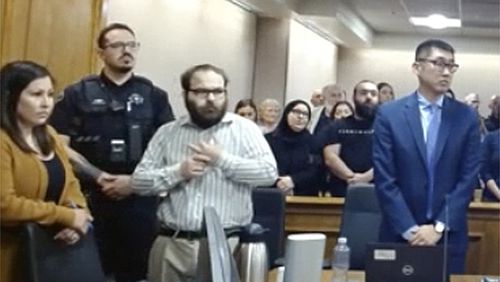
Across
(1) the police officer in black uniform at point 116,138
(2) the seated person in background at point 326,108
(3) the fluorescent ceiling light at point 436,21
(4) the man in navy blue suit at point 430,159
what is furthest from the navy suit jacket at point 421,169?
(3) the fluorescent ceiling light at point 436,21

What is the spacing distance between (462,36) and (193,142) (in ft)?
37.9

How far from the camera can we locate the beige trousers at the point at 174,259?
293cm

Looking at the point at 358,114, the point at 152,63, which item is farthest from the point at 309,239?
the point at 152,63

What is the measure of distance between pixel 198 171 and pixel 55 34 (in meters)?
1.42

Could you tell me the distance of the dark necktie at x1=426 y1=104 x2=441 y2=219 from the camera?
321 centimetres

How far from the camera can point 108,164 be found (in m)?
3.49

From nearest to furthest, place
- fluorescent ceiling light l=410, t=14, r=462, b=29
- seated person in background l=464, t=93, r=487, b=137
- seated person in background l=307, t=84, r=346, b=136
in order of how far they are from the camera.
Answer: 1. seated person in background l=464, t=93, r=487, b=137
2. seated person in background l=307, t=84, r=346, b=136
3. fluorescent ceiling light l=410, t=14, r=462, b=29

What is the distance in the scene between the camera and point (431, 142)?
128 inches

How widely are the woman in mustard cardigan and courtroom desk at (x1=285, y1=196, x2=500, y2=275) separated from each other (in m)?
2.15

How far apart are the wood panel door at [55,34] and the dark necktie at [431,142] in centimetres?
174

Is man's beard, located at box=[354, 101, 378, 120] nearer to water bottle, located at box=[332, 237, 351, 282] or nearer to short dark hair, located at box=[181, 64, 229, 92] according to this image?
short dark hair, located at box=[181, 64, 229, 92]

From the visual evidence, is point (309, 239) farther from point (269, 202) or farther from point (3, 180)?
point (269, 202)

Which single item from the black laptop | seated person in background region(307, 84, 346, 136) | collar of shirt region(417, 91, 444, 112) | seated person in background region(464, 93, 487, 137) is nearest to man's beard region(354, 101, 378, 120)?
seated person in background region(464, 93, 487, 137)

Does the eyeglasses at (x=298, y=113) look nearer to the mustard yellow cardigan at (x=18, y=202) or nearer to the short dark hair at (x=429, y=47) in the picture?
the short dark hair at (x=429, y=47)
